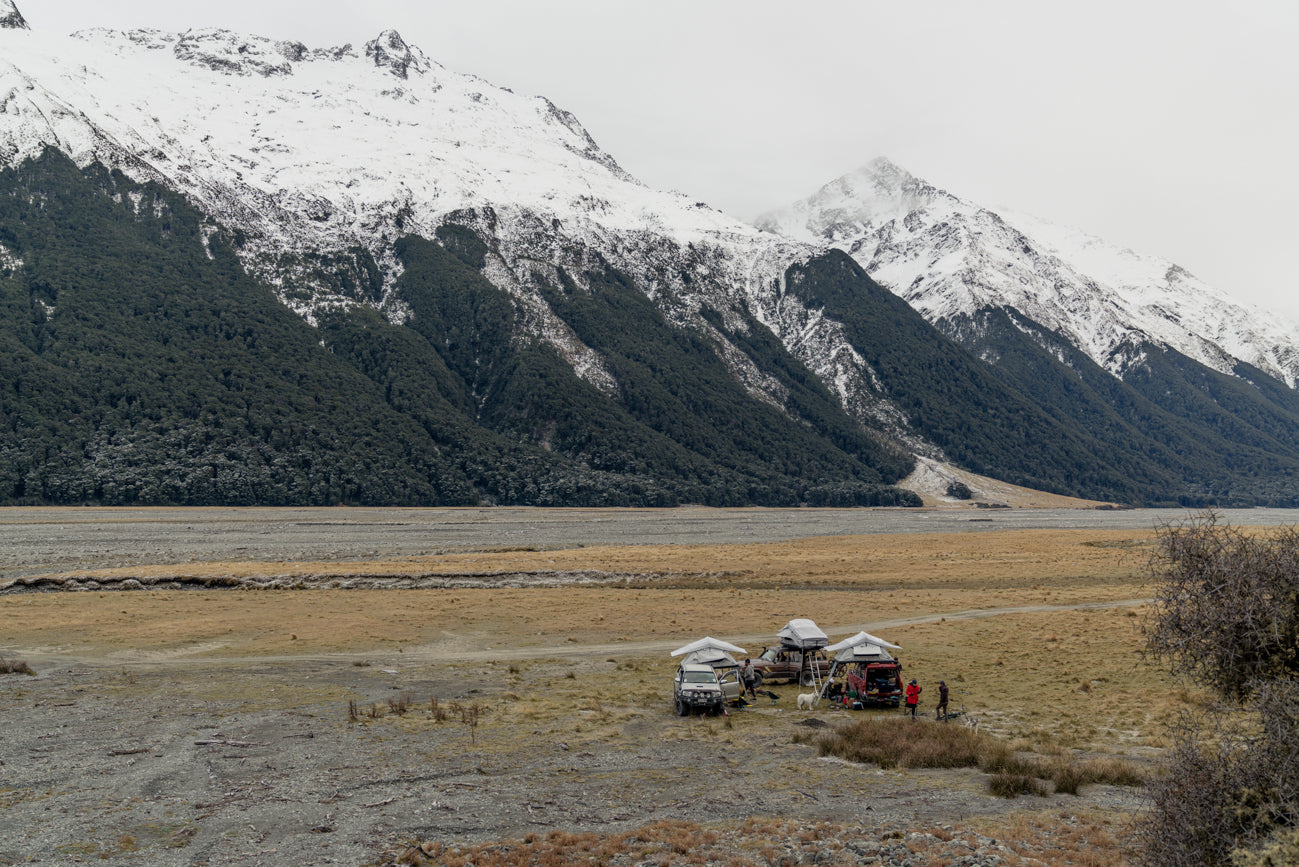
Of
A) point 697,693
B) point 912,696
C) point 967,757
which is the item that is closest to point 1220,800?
point 967,757

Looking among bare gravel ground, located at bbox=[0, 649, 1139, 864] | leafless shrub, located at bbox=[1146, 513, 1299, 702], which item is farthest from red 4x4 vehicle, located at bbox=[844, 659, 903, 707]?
leafless shrub, located at bbox=[1146, 513, 1299, 702]

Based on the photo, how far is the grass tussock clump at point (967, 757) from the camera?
66.3 ft

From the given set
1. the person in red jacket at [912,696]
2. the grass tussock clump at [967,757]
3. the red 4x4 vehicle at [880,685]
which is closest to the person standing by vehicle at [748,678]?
the red 4x4 vehicle at [880,685]

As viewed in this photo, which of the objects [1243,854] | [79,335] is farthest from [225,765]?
[79,335]

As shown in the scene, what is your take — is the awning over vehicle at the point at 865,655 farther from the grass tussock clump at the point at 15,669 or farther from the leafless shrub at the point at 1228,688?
the grass tussock clump at the point at 15,669

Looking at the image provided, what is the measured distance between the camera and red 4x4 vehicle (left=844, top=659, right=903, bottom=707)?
2892 cm

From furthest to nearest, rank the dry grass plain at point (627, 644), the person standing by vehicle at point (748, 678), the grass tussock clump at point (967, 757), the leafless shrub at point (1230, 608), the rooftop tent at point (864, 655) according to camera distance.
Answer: the person standing by vehicle at point (748, 678), the rooftop tent at point (864, 655), the dry grass plain at point (627, 644), the grass tussock clump at point (967, 757), the leafless shrub at point (1230, 608)

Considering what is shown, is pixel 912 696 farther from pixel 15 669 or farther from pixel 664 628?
pixel 15 669

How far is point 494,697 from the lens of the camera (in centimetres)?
3041

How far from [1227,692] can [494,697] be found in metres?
23.0

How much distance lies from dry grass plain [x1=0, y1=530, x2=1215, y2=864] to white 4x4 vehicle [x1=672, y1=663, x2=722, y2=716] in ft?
2.65

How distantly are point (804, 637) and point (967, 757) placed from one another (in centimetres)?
1033

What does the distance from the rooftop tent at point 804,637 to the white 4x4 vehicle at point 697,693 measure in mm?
4933

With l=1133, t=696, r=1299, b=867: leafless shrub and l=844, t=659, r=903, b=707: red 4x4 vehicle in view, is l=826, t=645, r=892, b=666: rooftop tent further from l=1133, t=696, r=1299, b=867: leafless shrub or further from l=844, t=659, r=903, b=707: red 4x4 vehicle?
l=1133, t=696, r=1299, b=867: leafless shrub
